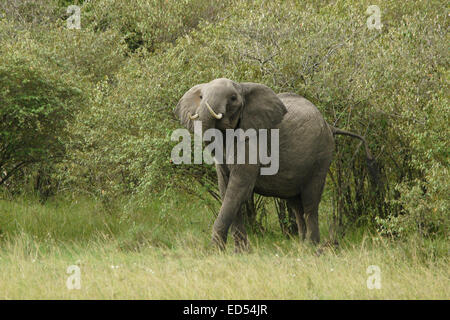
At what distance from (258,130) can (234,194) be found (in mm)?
833

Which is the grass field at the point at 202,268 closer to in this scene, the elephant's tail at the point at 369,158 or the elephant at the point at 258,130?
the elephant at the point at 258,130

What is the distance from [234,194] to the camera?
8.62 metres

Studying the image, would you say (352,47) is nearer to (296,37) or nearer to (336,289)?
(296,37)

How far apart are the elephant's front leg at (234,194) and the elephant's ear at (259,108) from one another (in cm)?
52

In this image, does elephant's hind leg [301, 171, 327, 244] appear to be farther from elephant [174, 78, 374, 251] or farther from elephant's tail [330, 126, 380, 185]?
elephant's tail [330, 126, 380, 185]

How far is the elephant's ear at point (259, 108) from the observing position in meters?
8.66

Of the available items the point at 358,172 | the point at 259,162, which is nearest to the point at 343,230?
the point at 358,172

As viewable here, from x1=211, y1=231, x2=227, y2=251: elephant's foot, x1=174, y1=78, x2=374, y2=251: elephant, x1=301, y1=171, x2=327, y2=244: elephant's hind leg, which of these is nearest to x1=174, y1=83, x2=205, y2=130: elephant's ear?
x1=174, y1=78, x2=374, y2=251: elephant

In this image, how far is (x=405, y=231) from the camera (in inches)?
351

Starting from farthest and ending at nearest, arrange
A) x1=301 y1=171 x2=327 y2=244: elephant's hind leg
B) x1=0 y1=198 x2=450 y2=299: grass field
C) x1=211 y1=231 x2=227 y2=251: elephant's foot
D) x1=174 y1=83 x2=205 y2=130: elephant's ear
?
x1=301 y1=171 x2=327 y2=244: elephant's hind leg
x1=211 y1=231 x2=227 y2=251: elephant's foot
x1=174 y1=83 x2=205 y2=130: elephant's ear
x1=0 y1=198 x2=450 y2=299: grass field

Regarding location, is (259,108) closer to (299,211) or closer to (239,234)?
(239,234)

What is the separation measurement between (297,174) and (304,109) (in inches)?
32.8

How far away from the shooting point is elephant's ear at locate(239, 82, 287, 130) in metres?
8.66

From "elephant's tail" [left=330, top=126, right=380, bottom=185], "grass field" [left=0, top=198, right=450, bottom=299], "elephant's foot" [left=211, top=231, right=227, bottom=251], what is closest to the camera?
"grass field" [left=0, top=198, right=450, bottom=299]
